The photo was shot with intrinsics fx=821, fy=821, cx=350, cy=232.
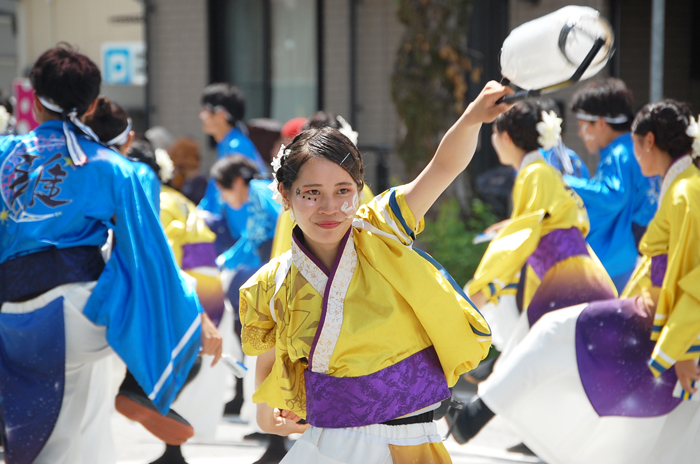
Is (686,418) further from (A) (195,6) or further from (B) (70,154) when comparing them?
(A) (195,6)

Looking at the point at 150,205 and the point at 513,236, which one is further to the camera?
the point at 513,236

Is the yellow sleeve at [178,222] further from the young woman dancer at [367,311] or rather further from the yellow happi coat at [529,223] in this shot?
the young woman dancer at [367,311]

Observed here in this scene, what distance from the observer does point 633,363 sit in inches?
128

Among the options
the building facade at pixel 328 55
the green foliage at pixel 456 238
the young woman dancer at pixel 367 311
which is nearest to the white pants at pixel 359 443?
the young woman dancer at pixel 367 311

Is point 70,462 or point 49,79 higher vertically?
point 49,79

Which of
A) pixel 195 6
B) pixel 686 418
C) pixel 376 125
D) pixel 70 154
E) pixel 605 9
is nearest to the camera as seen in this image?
pixel 70 154

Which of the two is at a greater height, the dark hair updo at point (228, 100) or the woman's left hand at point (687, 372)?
the dark hair updo at point (228, 100)

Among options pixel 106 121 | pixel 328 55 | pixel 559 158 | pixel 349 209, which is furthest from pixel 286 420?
pixel 328 55

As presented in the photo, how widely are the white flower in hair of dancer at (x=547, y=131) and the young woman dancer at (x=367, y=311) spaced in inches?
81.8

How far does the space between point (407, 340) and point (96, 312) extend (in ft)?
4.95

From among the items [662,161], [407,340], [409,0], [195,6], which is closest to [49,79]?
[407,340]

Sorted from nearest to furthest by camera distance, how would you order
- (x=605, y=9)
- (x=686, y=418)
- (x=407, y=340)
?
1. (x=407, y=340)
2. (x=686, y=418)
3. (x=605, y=9)

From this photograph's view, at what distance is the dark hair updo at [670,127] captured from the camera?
332cm

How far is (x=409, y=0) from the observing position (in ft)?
25.3
